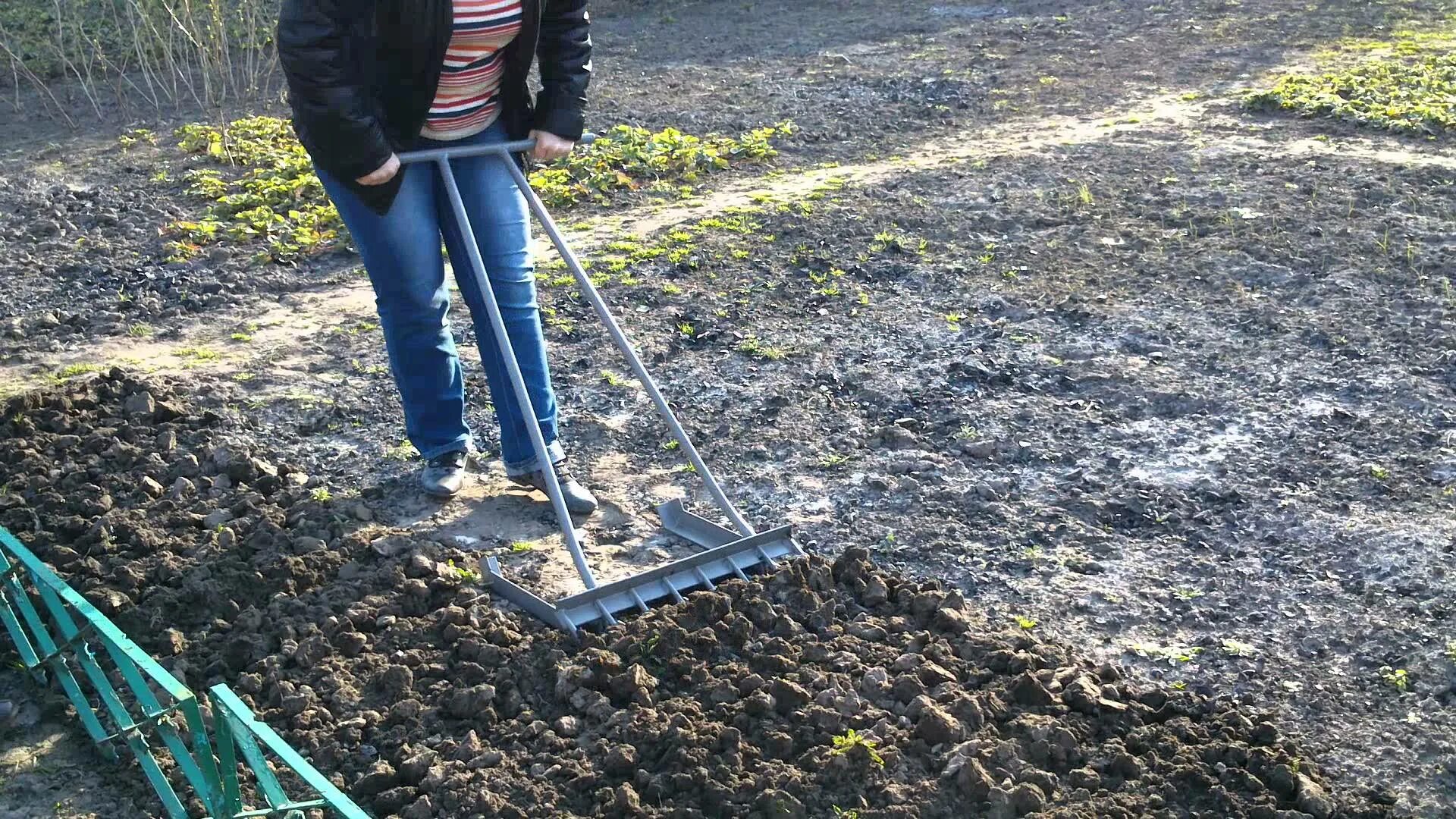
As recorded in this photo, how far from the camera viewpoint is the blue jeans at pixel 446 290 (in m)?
4.07

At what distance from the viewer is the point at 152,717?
9.98ft

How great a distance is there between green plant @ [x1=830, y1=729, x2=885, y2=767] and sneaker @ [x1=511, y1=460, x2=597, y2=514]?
1438 mm

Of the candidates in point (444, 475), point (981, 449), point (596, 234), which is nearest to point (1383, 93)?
point (596, 234)

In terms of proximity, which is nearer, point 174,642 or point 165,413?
point 174,642

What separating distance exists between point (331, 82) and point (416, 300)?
768mm

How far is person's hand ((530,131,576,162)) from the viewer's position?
4.07 m

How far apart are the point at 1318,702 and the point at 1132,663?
0.45m

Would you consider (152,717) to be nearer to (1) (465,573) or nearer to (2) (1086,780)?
(1) (465,573)

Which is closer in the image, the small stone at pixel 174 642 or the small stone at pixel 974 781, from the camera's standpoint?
the small stone at pixel 974 781

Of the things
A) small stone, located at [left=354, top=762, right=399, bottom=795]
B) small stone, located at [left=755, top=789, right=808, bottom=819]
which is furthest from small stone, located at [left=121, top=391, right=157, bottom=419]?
small stone, located at [left=755, top=789, right=808, bottom=819]

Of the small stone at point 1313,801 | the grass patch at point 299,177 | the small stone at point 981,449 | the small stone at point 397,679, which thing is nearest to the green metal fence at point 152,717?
the small stone at point 397,679

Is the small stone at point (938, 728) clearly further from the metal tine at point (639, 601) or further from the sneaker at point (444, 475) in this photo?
the sneaker at point (444, 475)

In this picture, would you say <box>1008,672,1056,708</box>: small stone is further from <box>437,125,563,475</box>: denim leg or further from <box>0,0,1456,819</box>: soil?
<box>437,125,563,475</box>: denim leg

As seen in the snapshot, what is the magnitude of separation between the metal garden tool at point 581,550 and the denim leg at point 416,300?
0.47 ft
